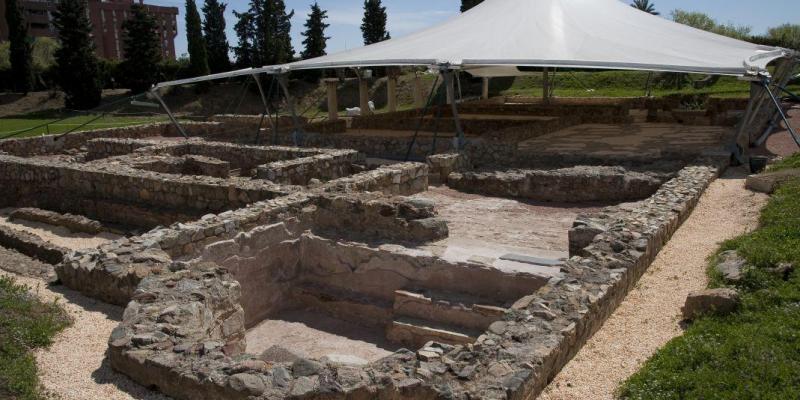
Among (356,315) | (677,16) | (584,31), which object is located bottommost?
(356,315)

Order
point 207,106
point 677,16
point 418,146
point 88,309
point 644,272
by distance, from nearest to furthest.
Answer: point 88,309 < point 644,272 < point 418,146 < point 207,106 < point 677,16

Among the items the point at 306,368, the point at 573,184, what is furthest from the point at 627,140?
the point at 306,368

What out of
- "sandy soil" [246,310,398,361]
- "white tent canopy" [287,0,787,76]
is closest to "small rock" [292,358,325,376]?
"sandy soil" [246,310,398,361]

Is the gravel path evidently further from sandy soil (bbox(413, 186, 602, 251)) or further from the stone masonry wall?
sandy soil (bbox(413, 186, 602, 251))

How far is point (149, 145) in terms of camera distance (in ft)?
51.6

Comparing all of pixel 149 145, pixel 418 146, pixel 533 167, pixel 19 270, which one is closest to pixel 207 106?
pixel 149 145

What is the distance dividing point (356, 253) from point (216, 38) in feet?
125

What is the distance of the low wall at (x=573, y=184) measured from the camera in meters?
10.6

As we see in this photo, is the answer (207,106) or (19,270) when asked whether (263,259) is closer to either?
(19,270)

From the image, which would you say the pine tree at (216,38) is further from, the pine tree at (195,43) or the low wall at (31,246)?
the low wall at (31,246)

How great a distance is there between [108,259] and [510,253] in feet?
13.7

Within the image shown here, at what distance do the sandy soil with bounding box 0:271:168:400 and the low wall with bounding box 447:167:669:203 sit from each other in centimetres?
708

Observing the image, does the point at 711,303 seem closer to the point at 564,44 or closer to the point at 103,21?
the point at 564,44

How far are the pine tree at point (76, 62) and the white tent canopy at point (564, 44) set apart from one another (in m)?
21.3
